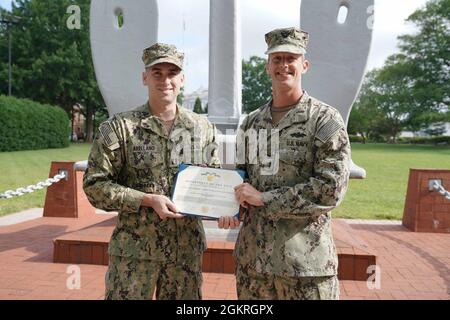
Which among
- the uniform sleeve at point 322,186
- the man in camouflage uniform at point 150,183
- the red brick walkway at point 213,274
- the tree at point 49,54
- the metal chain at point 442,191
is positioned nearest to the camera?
the uniform sleeve at point 322,186

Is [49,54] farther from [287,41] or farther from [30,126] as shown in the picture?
[287,41]

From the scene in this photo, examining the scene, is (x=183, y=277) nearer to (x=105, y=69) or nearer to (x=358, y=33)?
(x=358, y=33)

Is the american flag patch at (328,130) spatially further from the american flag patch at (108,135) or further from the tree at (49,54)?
the tree at (49,54)

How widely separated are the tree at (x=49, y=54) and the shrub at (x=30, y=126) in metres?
5.15

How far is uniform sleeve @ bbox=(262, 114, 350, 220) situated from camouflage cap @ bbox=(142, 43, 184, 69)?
0.71 metres

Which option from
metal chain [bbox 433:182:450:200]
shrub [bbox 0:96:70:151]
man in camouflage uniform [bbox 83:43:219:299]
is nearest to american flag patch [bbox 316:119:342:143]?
man in camouflage uniform [bbox 83:43:219:299]

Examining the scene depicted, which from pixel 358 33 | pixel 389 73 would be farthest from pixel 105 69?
pixel 389 73

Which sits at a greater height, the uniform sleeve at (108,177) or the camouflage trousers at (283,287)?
the uniform sleeve at (108,177)

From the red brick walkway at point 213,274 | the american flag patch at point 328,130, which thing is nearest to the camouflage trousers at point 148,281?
the american flag patch at point 328,130

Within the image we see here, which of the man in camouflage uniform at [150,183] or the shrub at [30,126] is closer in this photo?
the man in camouflage uniform at [150,183]

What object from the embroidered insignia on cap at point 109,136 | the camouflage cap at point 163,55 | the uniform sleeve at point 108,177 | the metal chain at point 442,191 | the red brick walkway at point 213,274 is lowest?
the red brick walkway at point 213,274

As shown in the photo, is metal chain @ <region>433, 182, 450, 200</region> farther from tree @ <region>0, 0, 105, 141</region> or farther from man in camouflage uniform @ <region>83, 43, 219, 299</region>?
tree @ <region>0, 0, 105, 141</region>

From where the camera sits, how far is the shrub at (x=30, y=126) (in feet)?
67.8

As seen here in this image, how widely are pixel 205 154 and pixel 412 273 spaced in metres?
2.95
